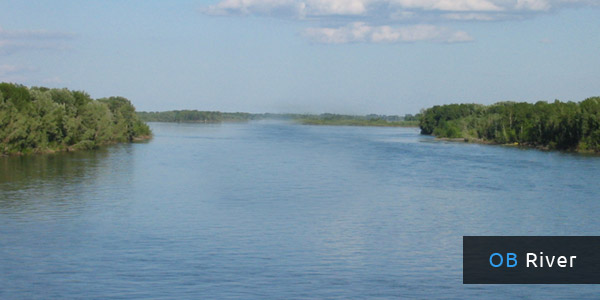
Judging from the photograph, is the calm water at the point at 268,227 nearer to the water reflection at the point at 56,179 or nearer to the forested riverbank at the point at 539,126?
the water reflection at the point at 56,179

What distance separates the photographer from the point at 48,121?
5191cm

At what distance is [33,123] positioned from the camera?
4925 cm

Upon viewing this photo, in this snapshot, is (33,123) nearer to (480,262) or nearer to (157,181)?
(157,181)

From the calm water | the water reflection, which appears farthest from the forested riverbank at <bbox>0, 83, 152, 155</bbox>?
the calm water

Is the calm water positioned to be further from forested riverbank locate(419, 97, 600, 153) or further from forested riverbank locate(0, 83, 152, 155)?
forested riverbank locate(419, 97, 600, 153)

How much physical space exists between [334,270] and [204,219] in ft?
26.2

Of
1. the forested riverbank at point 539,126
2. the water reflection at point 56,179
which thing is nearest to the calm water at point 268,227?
the water reflection at point 56,179

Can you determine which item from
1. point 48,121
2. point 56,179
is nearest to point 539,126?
point 48,121

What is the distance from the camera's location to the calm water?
565 inches

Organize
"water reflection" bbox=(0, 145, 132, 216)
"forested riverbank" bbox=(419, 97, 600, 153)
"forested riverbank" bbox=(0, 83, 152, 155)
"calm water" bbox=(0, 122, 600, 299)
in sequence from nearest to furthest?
"calm water" bbox=(0, 122, 600, 299)
"water reflection" bbox=(0, 145, 132, 216)
"forested riverbank" bbox=(0, 83, 152, 155)
"forested riverbank" bbox=(419, 97, 600, 153)

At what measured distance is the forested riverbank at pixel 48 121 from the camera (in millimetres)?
47375

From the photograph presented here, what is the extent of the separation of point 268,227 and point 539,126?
58762 millimetres

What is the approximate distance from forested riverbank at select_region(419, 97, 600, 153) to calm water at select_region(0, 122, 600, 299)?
21919 mm

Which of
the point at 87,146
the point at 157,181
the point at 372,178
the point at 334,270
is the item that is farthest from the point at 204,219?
the point at 87,146
